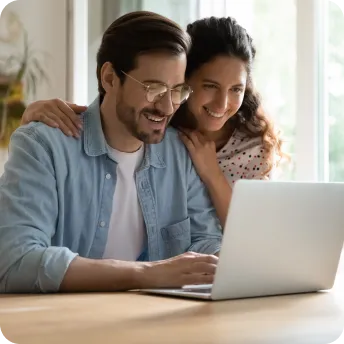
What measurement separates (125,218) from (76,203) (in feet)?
0.48

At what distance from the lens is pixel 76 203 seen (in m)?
1.85

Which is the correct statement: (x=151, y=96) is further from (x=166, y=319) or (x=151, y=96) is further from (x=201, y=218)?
(x=166, y=319)

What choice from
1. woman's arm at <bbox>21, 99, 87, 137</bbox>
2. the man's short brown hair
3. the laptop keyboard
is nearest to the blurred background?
the man's short brown hair

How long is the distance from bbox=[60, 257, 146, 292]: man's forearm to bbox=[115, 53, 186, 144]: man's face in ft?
1.48

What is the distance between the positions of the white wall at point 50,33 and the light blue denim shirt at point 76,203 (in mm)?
1489

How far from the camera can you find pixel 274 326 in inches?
45.6

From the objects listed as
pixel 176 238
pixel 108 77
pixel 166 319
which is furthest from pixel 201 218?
pixel 166 319

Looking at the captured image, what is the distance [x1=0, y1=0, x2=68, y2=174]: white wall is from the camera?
3449mm

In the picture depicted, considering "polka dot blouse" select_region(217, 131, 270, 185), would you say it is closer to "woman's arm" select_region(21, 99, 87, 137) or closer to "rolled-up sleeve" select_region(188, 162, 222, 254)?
"rolled-up sleeve" select_region(188, 162, 222, 254)

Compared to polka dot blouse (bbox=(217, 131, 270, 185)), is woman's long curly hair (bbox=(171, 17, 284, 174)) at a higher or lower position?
higher

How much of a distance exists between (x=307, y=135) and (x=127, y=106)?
986 millimetres

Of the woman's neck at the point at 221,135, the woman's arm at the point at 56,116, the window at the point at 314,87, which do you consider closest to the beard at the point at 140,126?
Answer: the woman's arm at the point at 56,116

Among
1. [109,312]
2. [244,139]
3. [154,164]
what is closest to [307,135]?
[244,139]

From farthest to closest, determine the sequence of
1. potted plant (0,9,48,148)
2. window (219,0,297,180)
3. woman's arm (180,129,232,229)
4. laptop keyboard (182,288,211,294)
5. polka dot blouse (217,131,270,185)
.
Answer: potted plant (0,9,48,148) → window (219,0,297,180) → polka dot blouse (217,131,270,185) → woman's arm (180,129,232,229) → laptop keyboard (182,288,211,294)
